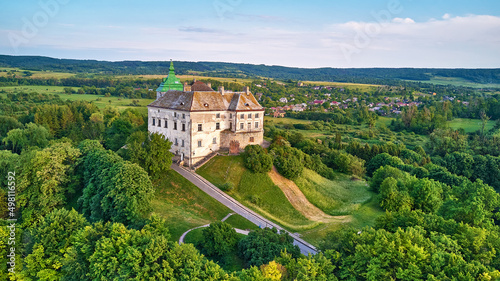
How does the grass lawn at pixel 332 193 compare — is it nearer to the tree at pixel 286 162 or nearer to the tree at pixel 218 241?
the tree at pixel 286 162

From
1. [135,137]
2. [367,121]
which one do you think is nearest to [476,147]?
[367,121]

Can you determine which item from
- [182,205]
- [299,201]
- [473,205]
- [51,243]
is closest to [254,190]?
[299,201]

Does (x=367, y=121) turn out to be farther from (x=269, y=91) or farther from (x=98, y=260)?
(x=98, y=260)

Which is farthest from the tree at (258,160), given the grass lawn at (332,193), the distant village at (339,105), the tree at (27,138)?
the distant village at (339,105)

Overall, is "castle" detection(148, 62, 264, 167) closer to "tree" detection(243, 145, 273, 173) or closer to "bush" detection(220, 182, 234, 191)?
"tree" detection(243, 145, 273, 173)

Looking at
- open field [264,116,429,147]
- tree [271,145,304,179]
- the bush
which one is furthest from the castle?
open field [264,116,429,147]

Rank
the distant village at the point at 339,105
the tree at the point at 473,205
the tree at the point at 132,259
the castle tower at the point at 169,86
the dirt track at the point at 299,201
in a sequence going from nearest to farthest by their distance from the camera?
the tree at the point at 132,259, the tree at the point at 473,205, the dirt track at the point at 299,201, the castle tower at the point at 169,86, the distant village at the point at 339,105
